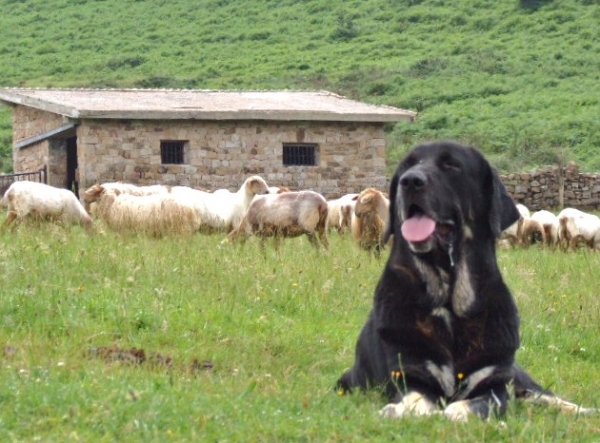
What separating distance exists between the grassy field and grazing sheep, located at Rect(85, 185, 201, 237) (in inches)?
92.7

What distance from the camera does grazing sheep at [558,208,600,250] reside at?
2308cm

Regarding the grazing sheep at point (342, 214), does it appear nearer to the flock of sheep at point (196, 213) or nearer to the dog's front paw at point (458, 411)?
the flock of sheep at point (196, 213)

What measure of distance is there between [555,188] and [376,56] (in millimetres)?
27225

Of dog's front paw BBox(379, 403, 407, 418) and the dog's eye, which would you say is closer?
dog's front paw BBox(379, 403, 407, 418)

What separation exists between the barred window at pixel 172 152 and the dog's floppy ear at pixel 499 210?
23677 millimetres

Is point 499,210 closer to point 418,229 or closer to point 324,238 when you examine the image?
point 418,229

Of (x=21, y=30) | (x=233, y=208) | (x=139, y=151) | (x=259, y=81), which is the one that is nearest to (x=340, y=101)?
(x=139, y=151)

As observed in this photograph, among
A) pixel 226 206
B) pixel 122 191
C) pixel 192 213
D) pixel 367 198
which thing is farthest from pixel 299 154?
pixel 367 198

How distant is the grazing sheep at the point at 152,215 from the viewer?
17.7 meters

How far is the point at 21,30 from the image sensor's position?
70.9m

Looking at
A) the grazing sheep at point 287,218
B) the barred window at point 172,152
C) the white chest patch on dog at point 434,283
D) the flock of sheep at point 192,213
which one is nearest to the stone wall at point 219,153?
the barred window at point 172,152

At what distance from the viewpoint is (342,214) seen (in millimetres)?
22812

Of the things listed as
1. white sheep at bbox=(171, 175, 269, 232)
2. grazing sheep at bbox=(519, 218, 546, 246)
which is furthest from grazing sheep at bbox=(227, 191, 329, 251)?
grazing sheep at bbox=(519, 218, 546, 246)

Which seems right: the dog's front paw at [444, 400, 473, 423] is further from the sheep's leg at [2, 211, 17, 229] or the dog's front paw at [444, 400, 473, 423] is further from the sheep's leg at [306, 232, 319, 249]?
the sheep's leg at [2, 211, 17, 229]
